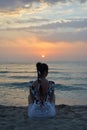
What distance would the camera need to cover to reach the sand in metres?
6.80

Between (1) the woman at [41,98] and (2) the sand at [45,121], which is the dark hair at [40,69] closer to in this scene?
(1) the woman at [41,98]

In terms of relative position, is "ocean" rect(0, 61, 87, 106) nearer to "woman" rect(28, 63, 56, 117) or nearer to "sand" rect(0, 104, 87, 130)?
"sand" rect(0, 104, 87, 130)

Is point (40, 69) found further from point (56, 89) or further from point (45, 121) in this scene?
point (56, 89)

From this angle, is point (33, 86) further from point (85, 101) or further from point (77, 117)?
point (85, 101)

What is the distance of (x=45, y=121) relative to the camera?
733cm

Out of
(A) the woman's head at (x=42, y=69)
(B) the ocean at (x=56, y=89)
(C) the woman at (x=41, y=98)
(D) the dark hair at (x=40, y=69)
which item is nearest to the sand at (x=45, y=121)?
(C) the woman at (x=41, y=98)

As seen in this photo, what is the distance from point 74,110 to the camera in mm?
9148

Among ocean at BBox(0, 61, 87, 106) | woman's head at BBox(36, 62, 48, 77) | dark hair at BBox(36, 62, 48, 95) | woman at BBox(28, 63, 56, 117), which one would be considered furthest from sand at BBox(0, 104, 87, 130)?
ocean at BBox(0, 61, 87, 106)

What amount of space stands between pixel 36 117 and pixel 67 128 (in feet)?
3.47

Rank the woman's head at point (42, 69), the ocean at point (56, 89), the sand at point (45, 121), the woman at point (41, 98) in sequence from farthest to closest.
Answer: the ocean at point (56, 89), the woman at point (41, 98), the woman's head at point (42, 69), the sand at point (45, 121)

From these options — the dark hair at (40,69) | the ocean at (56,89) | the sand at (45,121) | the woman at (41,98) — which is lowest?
the ocean at (56,89)

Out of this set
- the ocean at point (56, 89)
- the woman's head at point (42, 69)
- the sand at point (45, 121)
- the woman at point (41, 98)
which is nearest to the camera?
the sand at point (45, 121)

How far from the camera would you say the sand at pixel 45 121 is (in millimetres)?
6805

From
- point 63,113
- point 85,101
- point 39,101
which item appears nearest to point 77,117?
point 63,113
